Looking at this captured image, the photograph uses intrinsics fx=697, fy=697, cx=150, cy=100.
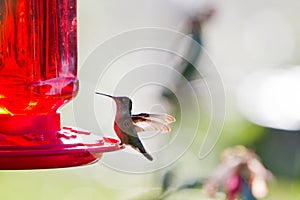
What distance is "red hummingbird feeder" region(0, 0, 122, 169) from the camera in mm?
1189

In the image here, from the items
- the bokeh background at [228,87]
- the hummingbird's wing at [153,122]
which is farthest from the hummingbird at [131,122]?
the bokeh background at [228,87]

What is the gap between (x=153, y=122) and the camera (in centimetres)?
131

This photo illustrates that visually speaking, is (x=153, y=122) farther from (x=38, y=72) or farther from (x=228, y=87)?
(x=228, y=87)

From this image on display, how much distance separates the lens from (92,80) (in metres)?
1.84

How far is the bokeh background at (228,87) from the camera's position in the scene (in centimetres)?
202

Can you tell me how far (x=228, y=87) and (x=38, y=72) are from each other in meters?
0.92

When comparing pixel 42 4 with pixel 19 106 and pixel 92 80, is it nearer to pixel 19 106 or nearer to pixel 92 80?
pixel 19 106

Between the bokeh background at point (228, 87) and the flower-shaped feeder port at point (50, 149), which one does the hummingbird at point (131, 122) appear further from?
the bokeh background at point (228, 87)

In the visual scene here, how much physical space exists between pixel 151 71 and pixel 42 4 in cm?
67

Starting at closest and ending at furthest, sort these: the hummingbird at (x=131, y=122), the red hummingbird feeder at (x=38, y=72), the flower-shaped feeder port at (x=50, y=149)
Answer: the flower-shaped feeder port at (x=50, y=149) → the red hummingbird feeder at (x=38, y=72) → the hummingbird at (x=131, y=122)

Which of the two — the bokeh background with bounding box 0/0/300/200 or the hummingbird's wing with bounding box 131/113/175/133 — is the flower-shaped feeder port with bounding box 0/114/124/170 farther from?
the bokeh background with bounding box 0/0/300/200

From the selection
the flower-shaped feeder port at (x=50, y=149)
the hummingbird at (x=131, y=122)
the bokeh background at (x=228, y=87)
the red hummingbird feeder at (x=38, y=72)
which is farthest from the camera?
the bokeh background at (x=228, y=87)

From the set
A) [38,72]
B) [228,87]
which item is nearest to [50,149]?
[38,72]

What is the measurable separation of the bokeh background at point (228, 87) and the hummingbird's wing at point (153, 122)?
688 mm
